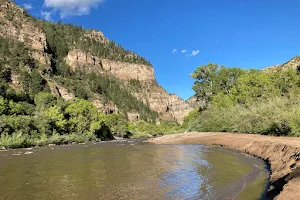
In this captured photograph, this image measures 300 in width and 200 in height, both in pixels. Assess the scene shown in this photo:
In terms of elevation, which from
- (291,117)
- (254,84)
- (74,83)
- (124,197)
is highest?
(74,83)

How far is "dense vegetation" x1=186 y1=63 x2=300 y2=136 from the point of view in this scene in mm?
30405

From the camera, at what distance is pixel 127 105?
7441 inches

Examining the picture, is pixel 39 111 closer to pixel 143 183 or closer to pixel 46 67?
pixel 46 67

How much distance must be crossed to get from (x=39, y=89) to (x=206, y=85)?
65.4 metres

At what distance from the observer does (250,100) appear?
50344 mm

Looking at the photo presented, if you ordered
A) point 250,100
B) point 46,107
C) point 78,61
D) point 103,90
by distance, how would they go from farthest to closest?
point 78,61 < point 103,90 < point 46,107 < point 250,100

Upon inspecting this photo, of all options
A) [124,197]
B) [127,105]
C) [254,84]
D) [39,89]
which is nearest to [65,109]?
[39,89]

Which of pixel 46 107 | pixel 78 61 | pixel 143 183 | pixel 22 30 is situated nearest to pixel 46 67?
pixel 22 30

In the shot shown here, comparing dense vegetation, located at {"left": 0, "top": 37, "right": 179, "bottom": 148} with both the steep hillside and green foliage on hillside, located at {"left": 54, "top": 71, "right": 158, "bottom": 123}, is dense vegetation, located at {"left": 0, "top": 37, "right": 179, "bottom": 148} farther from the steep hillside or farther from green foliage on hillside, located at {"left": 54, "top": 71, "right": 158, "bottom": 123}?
green foliage on hillside, located at {"left": 54, "top": 71, "right": 158, "bottom": 123}

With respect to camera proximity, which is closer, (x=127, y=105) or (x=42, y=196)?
(x=42, y=196)

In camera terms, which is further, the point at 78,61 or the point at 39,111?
the point at 78,61

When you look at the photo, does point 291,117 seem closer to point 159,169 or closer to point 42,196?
point 159,169

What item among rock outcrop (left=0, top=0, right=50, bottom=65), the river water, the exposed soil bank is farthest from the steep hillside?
the river water

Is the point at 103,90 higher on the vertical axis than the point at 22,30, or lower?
lower
